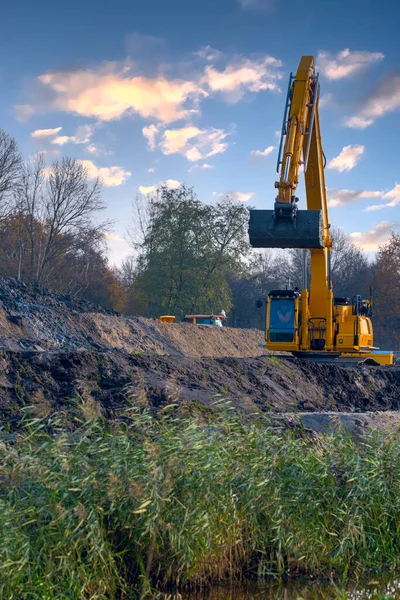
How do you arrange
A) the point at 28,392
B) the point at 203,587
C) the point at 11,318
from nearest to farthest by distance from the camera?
1. the point at 203,587
2. the point at 28,392
3. the point at 11,318

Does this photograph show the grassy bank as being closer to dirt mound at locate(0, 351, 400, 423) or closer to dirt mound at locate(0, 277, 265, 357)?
dirt mound at locate(0, 351, 400, 423)

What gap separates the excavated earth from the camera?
29.6ft

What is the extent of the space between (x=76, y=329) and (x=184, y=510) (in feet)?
53.3

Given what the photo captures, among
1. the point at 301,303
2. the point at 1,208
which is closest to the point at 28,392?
the point at 301,303

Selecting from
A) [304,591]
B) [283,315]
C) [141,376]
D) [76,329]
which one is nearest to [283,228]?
[283,315]

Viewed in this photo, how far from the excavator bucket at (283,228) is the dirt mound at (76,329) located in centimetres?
617

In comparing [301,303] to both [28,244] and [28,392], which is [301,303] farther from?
[28,244]

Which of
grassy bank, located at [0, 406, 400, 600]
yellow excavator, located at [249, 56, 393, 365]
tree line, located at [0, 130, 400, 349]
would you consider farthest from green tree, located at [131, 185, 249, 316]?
grassy bank, located at [0, 406, 400, 600]

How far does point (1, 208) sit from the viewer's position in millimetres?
36406

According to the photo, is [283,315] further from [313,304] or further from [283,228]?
[283,228]

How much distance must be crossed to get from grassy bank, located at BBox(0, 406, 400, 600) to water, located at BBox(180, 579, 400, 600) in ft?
0.40

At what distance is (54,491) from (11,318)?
15.2m

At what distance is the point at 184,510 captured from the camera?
16.7 feet

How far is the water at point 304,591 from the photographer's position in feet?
17.6
